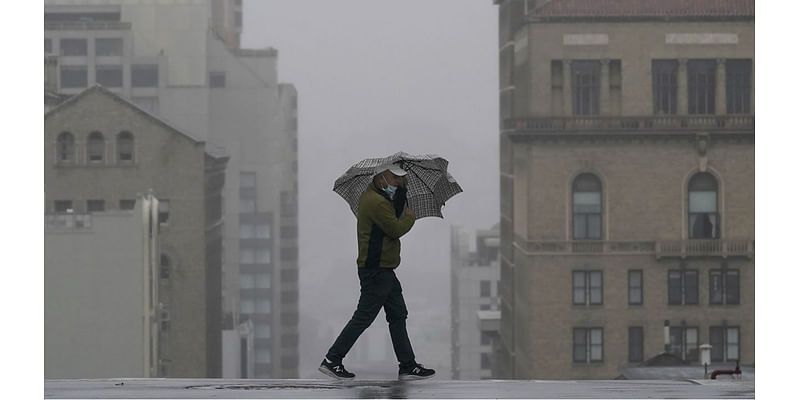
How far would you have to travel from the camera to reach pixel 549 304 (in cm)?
8931

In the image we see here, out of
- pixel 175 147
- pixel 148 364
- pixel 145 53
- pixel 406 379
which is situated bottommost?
pixel 148 364

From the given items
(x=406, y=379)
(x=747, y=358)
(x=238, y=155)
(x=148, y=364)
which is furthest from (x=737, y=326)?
(x=238, y=155)

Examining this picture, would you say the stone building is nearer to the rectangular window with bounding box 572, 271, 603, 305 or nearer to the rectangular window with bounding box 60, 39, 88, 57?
the rectangular window with bounding box 572, 271, 603, 305

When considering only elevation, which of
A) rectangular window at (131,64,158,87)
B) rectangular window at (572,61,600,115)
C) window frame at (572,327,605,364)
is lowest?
window frame at (572,327,605,364)

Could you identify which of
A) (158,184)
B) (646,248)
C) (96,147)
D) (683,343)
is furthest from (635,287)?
(96,147)

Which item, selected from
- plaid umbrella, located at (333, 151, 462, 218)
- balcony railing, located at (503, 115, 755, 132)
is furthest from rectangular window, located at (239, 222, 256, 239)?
plaid umbrella, located at (333, 151, 462, 218)

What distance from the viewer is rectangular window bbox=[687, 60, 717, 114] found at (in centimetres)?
9162

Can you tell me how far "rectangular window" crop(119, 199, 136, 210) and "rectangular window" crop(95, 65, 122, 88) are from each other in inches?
2650

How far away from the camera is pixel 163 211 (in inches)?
3910

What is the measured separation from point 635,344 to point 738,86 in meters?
17.1

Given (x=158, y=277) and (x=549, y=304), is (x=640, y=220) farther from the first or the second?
(x=158, y=277)

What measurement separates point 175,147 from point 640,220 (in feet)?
96.7

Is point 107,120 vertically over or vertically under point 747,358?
over

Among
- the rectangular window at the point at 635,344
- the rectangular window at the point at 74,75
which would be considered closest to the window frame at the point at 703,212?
the rectangular window at the point at 635,344
